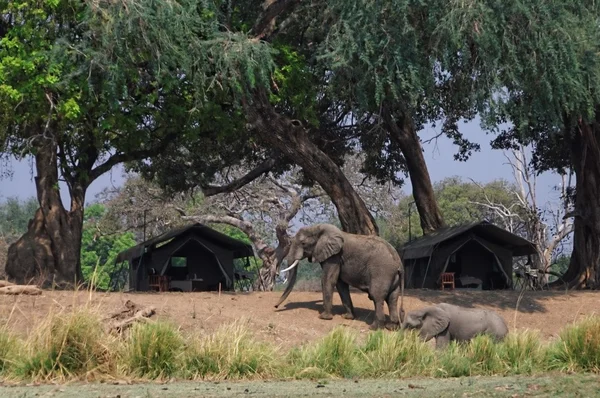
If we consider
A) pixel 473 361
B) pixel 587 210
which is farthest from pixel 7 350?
pixel 587 210

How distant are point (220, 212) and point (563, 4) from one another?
28559 mm

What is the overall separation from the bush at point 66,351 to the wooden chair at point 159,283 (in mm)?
16530

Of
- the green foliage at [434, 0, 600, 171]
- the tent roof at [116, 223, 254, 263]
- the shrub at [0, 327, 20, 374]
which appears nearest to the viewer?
the shrub at [0, 327, 20, 374]

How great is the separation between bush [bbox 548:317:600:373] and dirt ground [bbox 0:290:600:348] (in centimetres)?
277

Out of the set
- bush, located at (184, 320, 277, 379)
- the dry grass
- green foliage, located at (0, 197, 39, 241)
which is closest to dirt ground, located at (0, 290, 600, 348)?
the dry grass

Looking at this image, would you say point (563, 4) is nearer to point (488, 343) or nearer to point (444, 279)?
point (444, 279)

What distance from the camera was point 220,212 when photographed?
48.7 m

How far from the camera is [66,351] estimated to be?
41.8 feet

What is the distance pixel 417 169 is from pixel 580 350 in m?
17.5

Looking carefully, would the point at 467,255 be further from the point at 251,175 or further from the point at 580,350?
the point at 580,350

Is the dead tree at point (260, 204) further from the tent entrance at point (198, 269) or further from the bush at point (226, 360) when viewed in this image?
the bush at point (226, 360)

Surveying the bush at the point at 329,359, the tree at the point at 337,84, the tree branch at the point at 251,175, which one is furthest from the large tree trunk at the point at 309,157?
the bush at the point at 329,359

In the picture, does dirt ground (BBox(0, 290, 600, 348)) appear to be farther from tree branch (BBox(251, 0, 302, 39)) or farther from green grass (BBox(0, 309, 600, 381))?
tree branch (BBox(251, 0, 302, 39))

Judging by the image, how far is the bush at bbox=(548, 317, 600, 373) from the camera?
1330 centimetres
